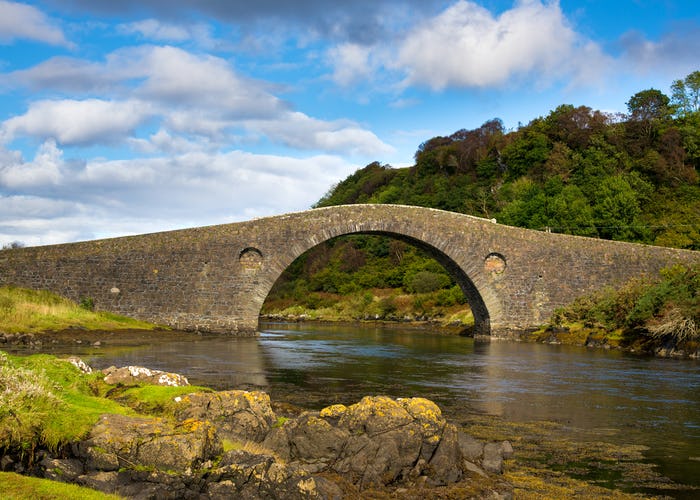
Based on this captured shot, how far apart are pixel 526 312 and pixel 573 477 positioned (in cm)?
2463

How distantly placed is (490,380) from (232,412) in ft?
30.7

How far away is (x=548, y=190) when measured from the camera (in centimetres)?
4872

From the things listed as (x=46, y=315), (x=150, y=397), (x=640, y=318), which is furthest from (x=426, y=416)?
(x=640, y=318)

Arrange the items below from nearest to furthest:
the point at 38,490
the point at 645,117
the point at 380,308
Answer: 1. the point at 38,490
2. the point at 380,308
3. the point at 645,117

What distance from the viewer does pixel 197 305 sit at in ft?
93.1

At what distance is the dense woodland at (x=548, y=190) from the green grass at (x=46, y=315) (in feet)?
68.8

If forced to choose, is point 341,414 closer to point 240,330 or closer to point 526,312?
A: point 240,330

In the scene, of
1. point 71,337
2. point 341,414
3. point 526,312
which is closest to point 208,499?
point 341,414

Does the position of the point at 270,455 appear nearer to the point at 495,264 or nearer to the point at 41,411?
the point at 41,411

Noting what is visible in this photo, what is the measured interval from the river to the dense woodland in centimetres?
1475

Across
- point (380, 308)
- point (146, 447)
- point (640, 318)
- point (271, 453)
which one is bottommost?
point (271, 453)

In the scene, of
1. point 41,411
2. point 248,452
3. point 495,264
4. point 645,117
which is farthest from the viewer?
point 645,117

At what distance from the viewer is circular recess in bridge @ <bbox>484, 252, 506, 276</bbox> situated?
103ft

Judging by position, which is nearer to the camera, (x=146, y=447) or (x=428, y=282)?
(x=146, y=447)
